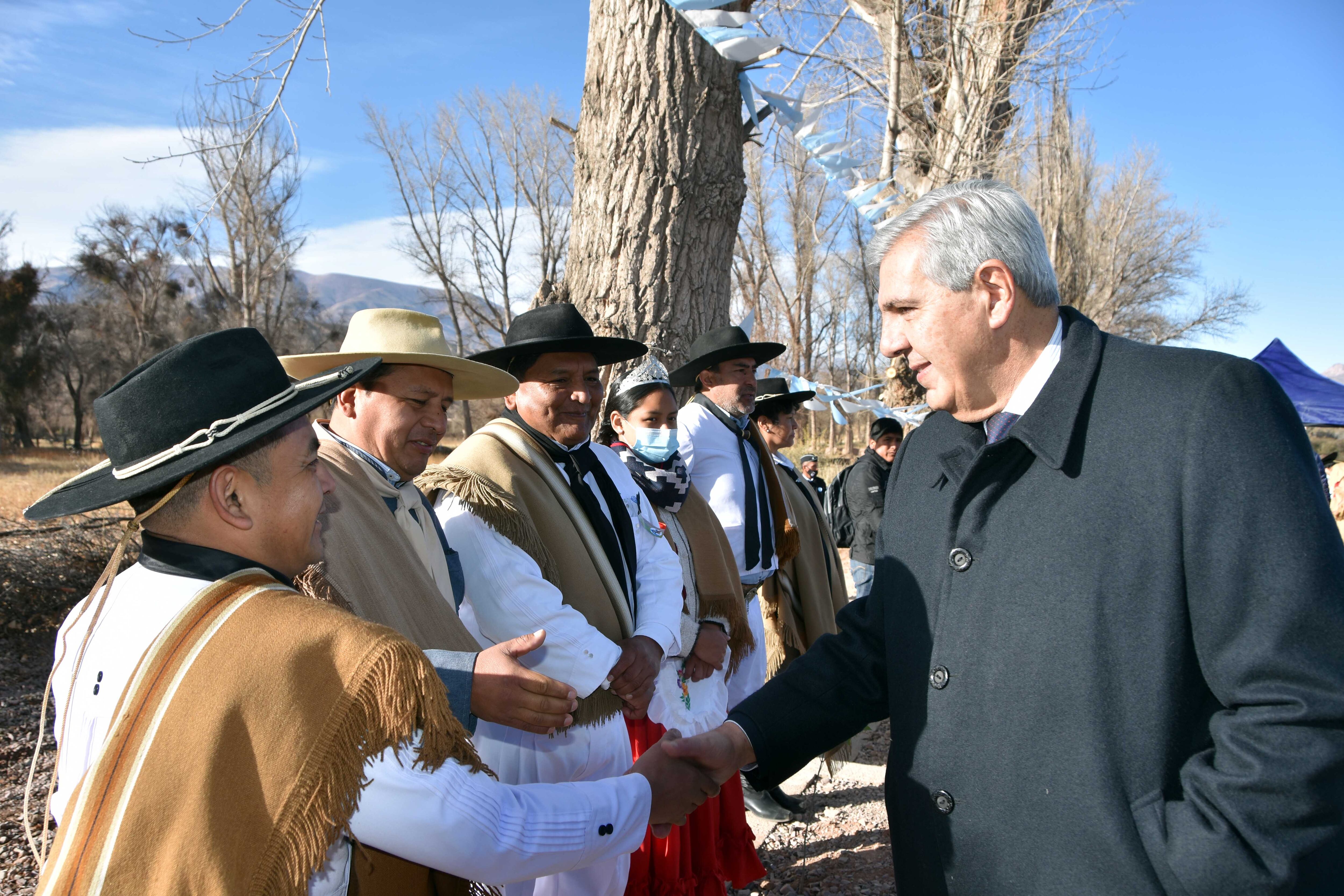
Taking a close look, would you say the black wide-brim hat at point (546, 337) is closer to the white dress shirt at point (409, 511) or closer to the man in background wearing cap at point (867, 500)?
the white dress shirt at point (409, 511)

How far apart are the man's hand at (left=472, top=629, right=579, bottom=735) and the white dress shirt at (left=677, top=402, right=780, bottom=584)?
2429mm

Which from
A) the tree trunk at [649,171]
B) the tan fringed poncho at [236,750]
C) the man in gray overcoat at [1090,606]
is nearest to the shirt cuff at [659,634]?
the man in gray overcoat at [1090,606]

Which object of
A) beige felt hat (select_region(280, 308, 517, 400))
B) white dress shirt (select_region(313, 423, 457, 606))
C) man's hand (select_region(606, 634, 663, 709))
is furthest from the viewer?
man's hand (select_region(606, 634, 663, 709))

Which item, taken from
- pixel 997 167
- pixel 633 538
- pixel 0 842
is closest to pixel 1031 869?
pixel 633 538

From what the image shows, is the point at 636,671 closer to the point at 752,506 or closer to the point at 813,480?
the point at 752,506

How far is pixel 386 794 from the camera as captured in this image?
4.53 ft

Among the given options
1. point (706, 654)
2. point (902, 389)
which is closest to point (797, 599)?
point (706, 654)

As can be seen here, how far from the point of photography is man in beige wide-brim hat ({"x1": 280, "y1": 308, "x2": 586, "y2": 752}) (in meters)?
1.95

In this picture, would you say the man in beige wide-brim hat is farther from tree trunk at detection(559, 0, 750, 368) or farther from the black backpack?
the black backpack

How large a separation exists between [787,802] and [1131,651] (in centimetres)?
347

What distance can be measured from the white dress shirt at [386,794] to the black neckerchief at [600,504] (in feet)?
4.80

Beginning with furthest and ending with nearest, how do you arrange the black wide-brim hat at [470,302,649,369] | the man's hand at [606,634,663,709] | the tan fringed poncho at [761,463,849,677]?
the tan fringed poncho at [761,463,849,677]
the black wide-brim hat at [470,302,649,369]
the man's hand at [606,634,663,709]

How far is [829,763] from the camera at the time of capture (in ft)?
15.4

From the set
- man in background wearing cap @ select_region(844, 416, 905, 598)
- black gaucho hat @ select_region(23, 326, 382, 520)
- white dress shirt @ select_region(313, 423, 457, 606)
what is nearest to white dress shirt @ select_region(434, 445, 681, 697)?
white dress shirt @ select_region(313, 423, 457, 606)
